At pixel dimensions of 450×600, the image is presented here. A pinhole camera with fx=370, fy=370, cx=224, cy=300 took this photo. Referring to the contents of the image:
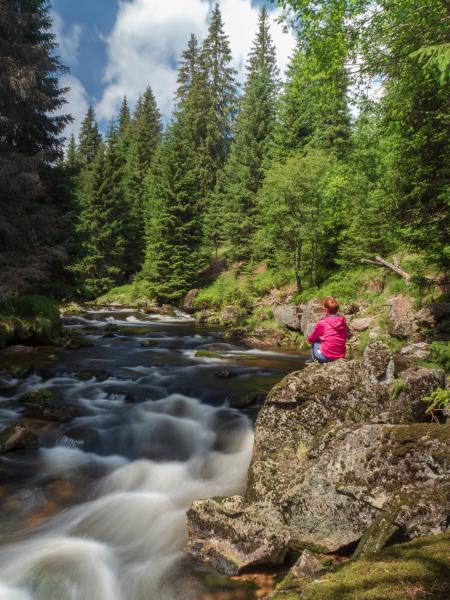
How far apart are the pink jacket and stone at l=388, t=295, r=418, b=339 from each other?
6604 mm

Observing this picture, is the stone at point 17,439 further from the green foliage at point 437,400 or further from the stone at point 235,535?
the green foliage at point 437,400

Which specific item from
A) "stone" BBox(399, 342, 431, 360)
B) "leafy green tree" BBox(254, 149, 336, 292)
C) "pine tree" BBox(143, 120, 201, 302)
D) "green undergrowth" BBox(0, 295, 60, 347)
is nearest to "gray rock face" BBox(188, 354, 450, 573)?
"stone" BBox(399, 342, 431, 360)

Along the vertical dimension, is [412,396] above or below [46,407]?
above

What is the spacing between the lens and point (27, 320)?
45.1 ft

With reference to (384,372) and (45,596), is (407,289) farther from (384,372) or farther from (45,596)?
(45,596)

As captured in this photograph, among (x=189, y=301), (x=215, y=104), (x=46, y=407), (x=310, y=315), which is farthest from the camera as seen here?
(x=215, y=104)

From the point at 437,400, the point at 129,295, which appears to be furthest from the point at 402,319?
the point at 129,295

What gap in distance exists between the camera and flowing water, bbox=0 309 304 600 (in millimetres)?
4375

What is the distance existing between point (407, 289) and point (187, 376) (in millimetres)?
9229

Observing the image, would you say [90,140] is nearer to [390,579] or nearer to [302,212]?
[302,212]

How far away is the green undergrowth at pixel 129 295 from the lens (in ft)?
108

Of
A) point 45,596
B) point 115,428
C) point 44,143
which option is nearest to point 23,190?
point 44,143

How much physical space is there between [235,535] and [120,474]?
10.4ft

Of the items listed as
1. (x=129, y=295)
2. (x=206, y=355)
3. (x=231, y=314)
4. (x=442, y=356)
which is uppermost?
(x=129, y=295)
